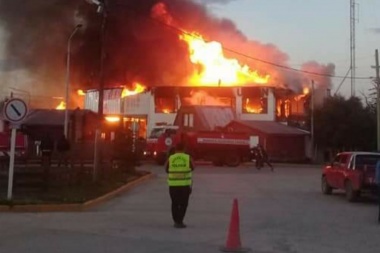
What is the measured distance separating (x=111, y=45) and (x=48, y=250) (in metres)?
41.2

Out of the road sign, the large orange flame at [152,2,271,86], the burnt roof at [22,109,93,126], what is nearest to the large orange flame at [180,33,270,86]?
the large orange flame at [152,2,271,86]

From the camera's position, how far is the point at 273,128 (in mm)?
56969

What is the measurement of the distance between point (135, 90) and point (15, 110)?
4381 cm

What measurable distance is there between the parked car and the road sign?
30.3ft

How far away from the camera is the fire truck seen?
130 feet

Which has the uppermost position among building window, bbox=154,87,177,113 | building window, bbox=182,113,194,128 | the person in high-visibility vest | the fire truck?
building window, bbox=154,87,177,113

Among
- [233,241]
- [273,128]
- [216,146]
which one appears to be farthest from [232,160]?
[233,241]

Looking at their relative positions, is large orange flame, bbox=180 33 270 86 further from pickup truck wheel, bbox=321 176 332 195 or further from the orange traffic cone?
the orange traffic cone

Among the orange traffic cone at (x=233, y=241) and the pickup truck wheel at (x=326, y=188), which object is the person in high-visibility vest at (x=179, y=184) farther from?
the pickup truck wheel at (x=326, y=188)

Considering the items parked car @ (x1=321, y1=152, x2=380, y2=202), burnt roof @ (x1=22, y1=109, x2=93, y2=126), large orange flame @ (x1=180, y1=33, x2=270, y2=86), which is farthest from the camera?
large orange flame @ (x1=180, y1=33, x2=270, y2=86)

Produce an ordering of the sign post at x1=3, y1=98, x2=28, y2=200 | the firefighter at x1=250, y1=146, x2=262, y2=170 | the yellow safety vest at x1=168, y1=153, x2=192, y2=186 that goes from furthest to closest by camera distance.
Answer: the firefighter at x1=250, y1=146, x2=262, y2=170 < the sign post at x1=3, y1=98, x2=28, y2=200 < the yellow safety vest at x1=168, y1=153, x2=192, y2=186

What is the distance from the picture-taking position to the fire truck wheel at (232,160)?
1581 inches

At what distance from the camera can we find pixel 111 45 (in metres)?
49.7

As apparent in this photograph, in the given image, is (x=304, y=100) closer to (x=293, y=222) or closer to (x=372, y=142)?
(x=372, y=142)
